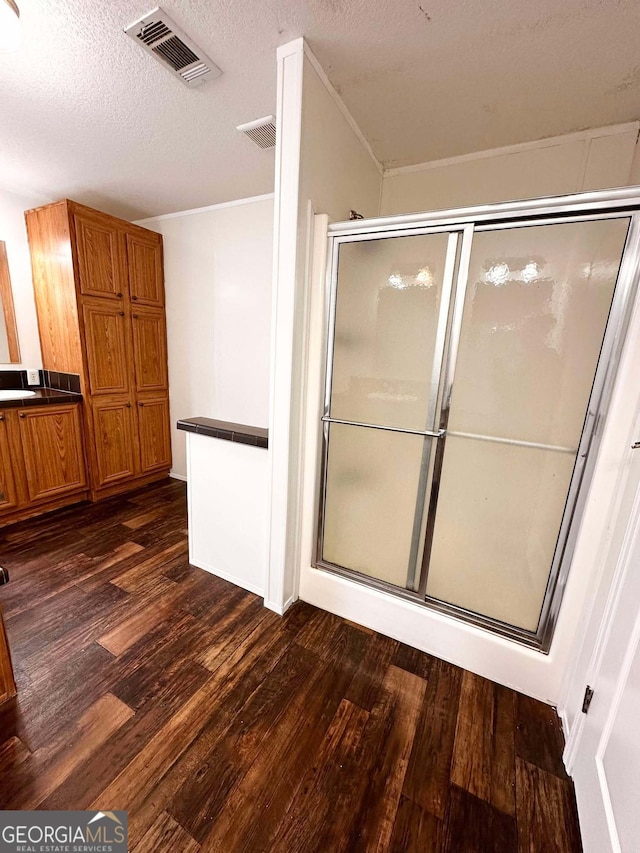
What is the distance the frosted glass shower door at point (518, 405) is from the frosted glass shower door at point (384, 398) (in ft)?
0.39

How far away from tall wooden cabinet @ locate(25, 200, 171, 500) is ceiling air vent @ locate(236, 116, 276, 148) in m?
1.55

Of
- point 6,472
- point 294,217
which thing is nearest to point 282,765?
point 294,217

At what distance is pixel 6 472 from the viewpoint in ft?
7.80

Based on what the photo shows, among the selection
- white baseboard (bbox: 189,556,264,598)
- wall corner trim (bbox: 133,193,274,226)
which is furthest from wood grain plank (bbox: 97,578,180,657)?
wall corner trim (bbox: 133,193,274,226)

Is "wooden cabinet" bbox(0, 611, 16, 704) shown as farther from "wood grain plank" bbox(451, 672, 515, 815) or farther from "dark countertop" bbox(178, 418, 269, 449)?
"wood grain plank" bbox(451, 672, 515, 815)

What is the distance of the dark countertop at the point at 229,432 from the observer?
169 centimetres

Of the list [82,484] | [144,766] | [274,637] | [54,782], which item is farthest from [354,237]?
[82,484]

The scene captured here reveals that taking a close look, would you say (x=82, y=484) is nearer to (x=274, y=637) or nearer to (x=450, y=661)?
(x=274, y=637)

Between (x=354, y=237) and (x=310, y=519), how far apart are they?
1388 millimetres

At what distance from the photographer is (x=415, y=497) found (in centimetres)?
161

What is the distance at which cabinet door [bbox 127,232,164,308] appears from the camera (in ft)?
9.54

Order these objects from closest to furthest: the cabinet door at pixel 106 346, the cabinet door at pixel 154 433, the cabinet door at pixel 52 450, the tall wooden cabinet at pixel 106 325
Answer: the cabinet door at pixel 52 450
the tall wooden cabinet at pixel 106 325
the cabinet door at pixel 106 346
the cabinet door at pixel 154 433

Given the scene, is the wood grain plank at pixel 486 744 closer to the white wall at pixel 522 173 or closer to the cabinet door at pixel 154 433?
the white wall at pixel 522 173

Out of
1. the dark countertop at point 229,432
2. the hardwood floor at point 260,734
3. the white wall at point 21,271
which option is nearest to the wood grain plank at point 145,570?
the hardwood floor at point 260,734
